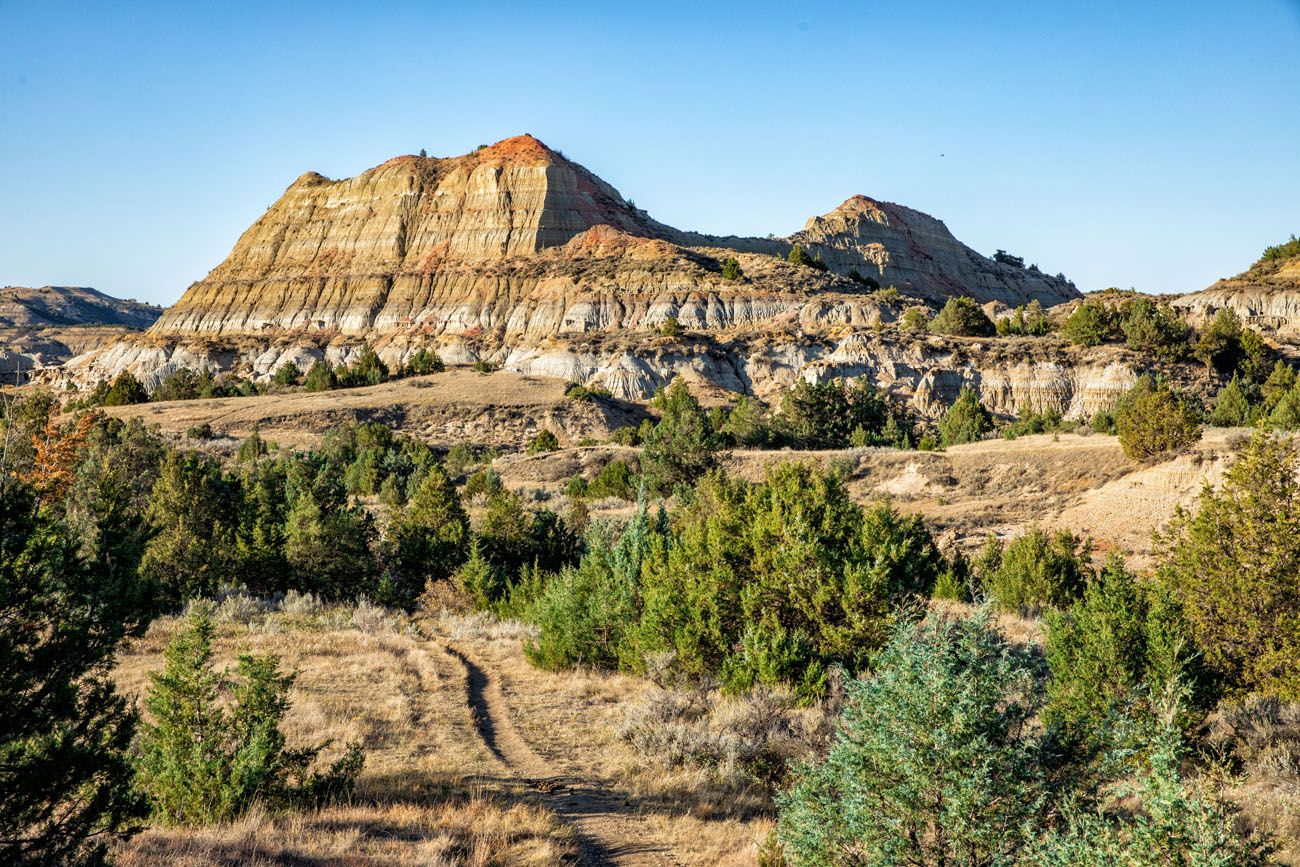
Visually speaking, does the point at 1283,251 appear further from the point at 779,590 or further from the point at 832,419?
the point at 779,590

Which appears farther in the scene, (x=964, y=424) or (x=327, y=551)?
(x=964, y=424)

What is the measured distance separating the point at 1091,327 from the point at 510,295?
5290 cm

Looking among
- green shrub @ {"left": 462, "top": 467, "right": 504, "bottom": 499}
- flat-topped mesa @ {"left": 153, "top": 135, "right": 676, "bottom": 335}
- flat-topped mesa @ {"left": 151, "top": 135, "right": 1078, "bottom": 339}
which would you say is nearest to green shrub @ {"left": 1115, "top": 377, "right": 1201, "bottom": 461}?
green shrub @ {"left": 462, "top": 467, "right": 504, "bottom": 499}

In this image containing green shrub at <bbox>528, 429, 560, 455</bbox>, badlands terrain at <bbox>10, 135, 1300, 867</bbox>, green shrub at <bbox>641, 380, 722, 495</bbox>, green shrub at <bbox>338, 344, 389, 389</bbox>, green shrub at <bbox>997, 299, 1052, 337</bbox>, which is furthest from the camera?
green shrub at <bbox>997, 299, 1052, 337</bbox>

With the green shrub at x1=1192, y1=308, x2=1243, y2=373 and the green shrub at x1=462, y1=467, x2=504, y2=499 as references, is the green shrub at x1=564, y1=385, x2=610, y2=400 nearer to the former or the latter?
the green shrub at x1=462, y1=467, x2=504, y2=499

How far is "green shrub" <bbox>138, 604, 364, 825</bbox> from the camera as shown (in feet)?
27.3

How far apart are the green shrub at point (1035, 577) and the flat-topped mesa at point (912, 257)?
102262 millimetres

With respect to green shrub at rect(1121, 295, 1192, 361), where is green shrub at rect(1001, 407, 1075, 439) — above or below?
below

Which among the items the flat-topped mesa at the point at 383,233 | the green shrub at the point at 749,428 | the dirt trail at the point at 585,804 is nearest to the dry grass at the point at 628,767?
the dirt trail at the point at 585,804

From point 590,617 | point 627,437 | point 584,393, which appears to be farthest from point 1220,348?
point 590,617

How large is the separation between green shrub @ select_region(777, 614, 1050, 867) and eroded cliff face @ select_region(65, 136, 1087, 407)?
60.0m

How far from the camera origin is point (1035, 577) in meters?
21.7

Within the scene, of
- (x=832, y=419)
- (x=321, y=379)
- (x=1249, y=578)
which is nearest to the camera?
(x=1249, y=578)

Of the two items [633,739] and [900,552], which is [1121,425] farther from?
[633,739]
